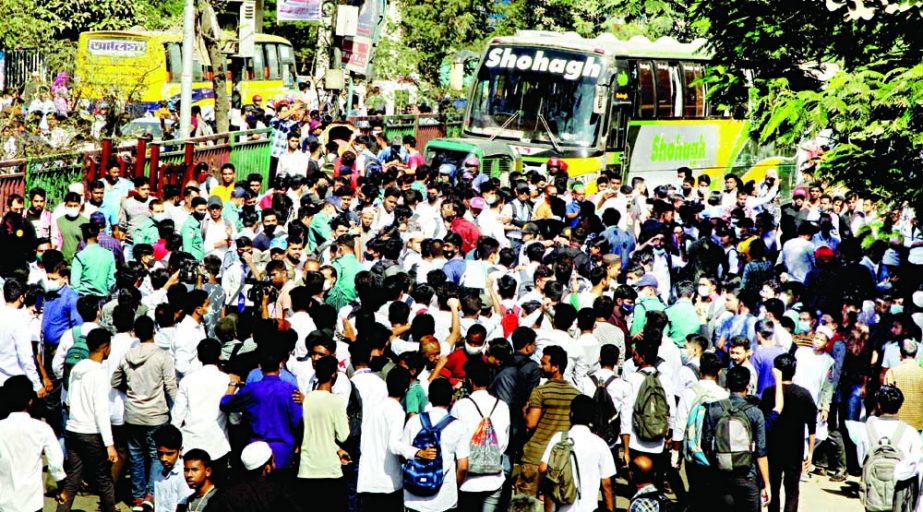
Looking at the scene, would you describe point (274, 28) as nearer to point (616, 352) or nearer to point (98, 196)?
point (98, 196)

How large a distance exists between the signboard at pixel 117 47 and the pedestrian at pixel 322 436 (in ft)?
88.5

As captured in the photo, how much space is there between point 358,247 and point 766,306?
439 cm

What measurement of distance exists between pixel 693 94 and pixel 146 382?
1847cm

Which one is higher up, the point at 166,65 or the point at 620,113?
the point at 620,113

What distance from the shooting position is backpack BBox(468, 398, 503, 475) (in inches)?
374

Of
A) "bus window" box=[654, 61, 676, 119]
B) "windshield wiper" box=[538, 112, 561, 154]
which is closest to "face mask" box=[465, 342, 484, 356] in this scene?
"windshield wiper" box=[538, 112, 561, 154]

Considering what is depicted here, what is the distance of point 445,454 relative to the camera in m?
9.21

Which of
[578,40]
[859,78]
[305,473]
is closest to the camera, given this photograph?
[305,473]

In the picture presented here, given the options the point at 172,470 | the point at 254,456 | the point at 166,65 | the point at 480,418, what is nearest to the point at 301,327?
the point at 480,418

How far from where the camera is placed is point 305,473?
9.40m

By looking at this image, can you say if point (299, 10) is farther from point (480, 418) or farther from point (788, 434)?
point (480, 418)

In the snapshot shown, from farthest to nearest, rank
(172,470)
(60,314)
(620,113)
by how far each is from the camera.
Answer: (620,113)
(60,314)
(172,470)

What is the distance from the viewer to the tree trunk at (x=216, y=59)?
1060 inches

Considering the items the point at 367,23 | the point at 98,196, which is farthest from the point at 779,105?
the point at 367,23
